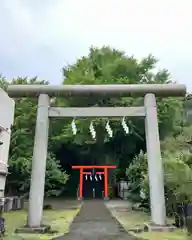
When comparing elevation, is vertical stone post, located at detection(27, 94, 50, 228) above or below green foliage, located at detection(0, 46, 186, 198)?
below

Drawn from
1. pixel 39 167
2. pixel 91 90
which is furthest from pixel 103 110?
pixel 39 167

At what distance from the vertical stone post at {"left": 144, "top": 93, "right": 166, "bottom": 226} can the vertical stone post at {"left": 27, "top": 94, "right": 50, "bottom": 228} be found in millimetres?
3395

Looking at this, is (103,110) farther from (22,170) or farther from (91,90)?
(22,170)

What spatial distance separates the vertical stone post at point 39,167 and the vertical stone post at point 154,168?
3.40 m

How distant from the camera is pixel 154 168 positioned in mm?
9078

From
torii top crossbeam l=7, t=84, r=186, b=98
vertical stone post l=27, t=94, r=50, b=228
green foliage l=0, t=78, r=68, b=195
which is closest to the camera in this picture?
vertical stone post l=27, t=94, r=50, b=228

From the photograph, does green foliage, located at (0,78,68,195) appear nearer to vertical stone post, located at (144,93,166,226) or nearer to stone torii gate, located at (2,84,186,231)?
stone torii gate, located at (2,84,186,231)

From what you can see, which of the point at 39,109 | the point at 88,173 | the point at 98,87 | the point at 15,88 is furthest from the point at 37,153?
the point at 88,173

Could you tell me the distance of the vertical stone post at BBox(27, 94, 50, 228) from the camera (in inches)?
336

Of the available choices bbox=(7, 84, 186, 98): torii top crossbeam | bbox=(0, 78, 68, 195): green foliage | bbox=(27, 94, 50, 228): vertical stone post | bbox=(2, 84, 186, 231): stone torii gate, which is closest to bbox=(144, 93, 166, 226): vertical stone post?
bbox=(2, 84, 186, 231): stone torii gate

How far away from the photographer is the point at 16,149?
55.3ft

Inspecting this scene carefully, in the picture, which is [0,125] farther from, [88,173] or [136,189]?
[88,173]

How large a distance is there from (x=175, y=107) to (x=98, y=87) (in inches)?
639

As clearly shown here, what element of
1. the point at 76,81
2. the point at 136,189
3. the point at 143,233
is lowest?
the point at 143,233
